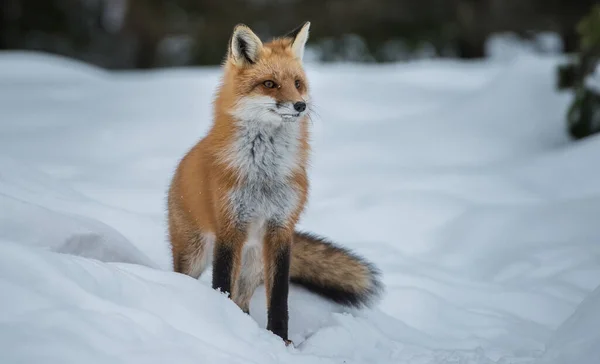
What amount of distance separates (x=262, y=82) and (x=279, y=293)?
40.2 inches

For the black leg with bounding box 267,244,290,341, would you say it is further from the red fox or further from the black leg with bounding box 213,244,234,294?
the black leg with bounding box 213,244,234,294

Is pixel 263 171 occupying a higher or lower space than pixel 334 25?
higher

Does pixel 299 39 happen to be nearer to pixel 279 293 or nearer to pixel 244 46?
pixel 244 46

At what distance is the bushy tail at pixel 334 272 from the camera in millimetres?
3680

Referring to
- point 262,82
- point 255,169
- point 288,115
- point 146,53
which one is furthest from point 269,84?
point 146,53

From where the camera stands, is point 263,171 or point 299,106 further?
point 263,171

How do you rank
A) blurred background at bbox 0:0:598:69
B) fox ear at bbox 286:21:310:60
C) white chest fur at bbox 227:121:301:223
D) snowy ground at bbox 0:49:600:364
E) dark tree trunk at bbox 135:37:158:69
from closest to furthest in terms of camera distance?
snowy ground at bbox 0:49:600:364 → white chest fur at bbox 227:121:301:223 → fox ear at bbox 286:21:310:60 → blurred background at bbox 0:0:598:69 → dark tree trunk at bbox 135:37:158:69

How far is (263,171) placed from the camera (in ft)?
10.5

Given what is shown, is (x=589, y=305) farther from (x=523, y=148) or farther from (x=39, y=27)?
(x=39, y=27)

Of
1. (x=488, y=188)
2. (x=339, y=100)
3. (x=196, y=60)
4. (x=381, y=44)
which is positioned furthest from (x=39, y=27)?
(x=488, y=188)

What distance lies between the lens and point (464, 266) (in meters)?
4.98

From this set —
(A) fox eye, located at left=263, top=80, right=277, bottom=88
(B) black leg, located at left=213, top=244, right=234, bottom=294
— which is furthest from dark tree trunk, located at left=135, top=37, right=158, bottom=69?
(B) black leg, located at left=213, top=244, right=234, bottom=294

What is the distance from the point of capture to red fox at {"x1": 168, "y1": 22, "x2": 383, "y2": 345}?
3.16m

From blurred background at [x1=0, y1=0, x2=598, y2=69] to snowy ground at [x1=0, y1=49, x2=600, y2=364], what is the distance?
3014 mm
